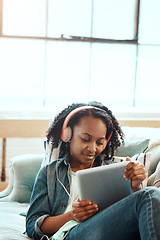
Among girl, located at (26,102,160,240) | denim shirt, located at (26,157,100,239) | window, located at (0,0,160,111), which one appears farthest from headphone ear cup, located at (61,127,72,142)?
window, located at (0,0,160,111)

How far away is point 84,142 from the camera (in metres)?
1.57

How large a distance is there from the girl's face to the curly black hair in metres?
0.02

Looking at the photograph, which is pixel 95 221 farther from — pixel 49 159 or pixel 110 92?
pixel 110 92

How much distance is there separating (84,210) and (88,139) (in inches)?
13.1

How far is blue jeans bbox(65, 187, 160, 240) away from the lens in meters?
1.17

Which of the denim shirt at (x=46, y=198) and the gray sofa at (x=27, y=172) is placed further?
the gray sofa at (x=27, y=172)

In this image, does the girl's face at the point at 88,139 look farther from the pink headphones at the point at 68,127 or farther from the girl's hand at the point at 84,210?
the girl's hand at the point at 84,210

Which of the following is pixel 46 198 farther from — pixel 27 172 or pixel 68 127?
pixel 27 172

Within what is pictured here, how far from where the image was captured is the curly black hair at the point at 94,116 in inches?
63.8

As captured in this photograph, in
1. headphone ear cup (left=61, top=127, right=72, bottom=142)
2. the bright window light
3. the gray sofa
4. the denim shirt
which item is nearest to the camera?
the denim shirt

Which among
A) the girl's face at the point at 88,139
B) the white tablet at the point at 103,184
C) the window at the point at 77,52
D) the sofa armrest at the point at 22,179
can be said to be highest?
the window at the point at 77,52

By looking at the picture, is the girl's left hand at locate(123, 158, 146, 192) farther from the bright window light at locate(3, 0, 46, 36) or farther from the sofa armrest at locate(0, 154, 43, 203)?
the bright window light at locate(3, 0, 46, 36)

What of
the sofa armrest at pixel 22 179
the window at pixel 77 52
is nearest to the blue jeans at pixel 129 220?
the sofa armrest at pixel 22 179

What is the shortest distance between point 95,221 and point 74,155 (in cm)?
39
